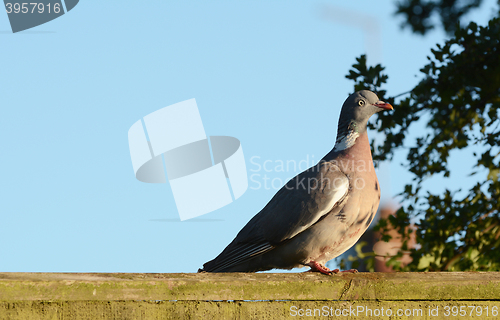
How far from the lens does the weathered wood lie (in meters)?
2.45

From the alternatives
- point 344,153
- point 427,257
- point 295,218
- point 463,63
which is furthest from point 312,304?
point 463,63

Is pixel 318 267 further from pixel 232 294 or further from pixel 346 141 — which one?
pixel 346 141

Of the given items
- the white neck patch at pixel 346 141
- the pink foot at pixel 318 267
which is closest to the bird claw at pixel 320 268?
the pink foot at pixel 318 267

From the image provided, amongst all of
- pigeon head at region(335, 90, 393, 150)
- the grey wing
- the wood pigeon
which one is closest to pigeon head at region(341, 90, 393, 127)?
pigeon head at region(335, 90, 393, 150)

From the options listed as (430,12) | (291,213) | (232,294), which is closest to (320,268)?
(291,213)

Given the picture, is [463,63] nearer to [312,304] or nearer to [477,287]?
[477,287]

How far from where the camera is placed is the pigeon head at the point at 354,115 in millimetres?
4416

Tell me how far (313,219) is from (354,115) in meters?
1.16

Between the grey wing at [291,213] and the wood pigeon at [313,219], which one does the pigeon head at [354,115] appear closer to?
the wood pigeon at [313,219]

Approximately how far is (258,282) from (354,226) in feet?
4.74

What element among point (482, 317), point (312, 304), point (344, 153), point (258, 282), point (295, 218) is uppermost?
point (344, 153)

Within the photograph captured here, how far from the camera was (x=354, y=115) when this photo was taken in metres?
4.49

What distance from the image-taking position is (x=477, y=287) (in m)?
2.85

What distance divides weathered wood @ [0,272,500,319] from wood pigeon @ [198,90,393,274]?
0.83 metres
